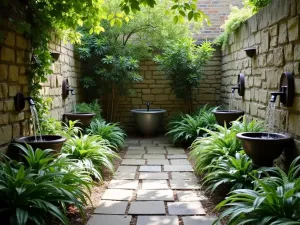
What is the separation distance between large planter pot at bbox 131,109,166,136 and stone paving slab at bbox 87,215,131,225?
3992mm

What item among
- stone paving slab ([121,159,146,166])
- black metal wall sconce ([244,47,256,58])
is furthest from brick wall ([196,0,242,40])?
stone paving slab ([121,159,146,166])

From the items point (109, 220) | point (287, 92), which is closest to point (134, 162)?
point (109, 220)

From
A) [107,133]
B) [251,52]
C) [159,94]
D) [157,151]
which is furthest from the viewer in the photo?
→ [159,94]

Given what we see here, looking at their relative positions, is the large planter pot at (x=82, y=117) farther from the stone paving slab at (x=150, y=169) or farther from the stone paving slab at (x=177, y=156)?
the stone paving slab at (x=177, y=156)

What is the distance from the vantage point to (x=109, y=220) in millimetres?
2709

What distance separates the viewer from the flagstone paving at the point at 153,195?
9.02ft

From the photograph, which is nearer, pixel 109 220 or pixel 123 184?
pixel 109 220

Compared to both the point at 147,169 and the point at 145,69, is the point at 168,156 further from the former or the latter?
the point at 145,69

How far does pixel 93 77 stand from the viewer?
6859 millimetres

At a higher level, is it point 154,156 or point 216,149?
point 216,149

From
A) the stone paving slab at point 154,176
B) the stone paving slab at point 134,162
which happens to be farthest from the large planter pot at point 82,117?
the stone paving slab at point 154,176

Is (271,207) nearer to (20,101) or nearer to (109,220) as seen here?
(109,220)

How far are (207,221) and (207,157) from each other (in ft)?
4.17

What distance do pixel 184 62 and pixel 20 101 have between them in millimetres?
3746
